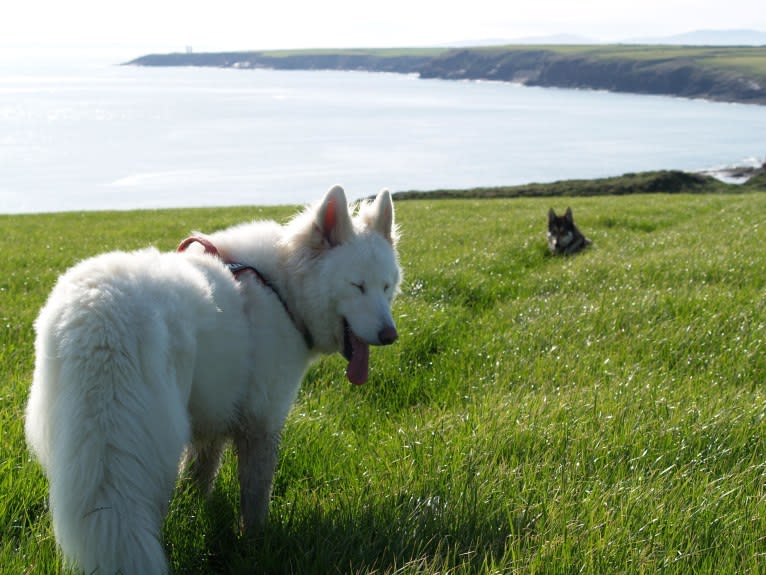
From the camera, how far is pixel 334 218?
4.13m

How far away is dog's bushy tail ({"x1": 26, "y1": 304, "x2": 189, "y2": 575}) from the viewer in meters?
2.59

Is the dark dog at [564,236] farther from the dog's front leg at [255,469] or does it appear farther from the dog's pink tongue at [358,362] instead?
the dog's front leg at [255,469]

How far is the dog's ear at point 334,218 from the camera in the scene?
4070 mm

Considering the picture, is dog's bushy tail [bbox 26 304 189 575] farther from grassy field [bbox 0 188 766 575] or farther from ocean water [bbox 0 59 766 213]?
ocean water [bbox 0 59 766 213]

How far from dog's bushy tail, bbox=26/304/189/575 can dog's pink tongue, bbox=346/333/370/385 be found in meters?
1.56

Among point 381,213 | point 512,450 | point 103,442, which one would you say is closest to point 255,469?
point 103,442

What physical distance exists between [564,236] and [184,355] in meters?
11.5

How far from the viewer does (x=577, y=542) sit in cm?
325

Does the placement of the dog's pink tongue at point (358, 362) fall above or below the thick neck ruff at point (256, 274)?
below

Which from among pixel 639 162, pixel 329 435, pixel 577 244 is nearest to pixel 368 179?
pixel 639 162

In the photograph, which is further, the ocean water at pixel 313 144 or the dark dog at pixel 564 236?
the ocean water at pixel 313 144

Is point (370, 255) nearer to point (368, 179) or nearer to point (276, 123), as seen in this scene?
point (368, 179)

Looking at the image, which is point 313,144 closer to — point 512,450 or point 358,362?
point 358,362

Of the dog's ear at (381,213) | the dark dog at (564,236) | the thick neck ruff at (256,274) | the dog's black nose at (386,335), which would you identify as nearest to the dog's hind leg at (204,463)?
the thick neck ruff at (256,274)
